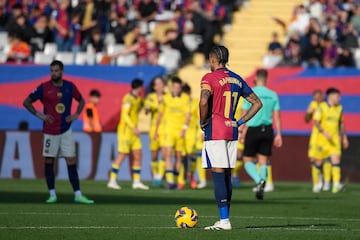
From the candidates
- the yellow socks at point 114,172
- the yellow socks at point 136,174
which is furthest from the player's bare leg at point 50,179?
the yellow socks at point 136,174

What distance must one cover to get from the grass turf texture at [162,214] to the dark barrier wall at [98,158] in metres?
3.39

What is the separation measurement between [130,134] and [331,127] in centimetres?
453

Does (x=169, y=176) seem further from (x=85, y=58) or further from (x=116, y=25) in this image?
(x=116, y=25)

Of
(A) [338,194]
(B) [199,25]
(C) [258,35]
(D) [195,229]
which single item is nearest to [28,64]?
(B) [199,25]

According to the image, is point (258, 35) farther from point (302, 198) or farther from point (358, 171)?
point (302, 198)

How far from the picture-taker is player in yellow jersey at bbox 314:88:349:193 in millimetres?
24938

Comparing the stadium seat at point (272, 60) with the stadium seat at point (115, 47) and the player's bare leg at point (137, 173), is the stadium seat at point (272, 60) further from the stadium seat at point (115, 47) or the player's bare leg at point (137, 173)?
the player's bare leg at point (137, 173)

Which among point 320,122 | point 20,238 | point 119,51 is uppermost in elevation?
point 119,51

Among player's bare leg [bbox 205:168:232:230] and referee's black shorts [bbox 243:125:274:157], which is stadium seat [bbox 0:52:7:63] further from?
player's bare leg [bbox 205:168:232:230]

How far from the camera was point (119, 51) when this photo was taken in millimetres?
31766

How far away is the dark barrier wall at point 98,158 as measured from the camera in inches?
1105

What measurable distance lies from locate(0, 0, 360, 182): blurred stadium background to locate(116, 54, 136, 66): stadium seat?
0.09 feet

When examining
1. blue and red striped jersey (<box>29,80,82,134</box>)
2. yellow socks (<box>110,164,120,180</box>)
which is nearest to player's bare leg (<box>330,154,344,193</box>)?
yellow socks (<box>110,164,120,180</box>)

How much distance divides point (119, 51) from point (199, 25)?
2498 mm
